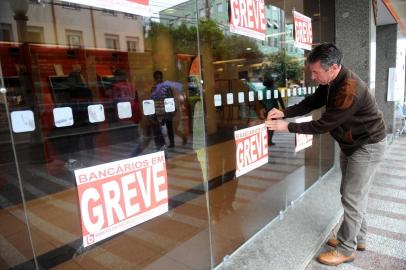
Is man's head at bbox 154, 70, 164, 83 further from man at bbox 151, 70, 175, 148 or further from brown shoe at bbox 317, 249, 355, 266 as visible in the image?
brown shoe at bbox 317, 249, 355, 266

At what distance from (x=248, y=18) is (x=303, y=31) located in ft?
5.07

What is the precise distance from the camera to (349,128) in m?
2.56

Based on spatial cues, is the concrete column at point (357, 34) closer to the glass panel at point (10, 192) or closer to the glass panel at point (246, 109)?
the glass panel at point (246, 109)

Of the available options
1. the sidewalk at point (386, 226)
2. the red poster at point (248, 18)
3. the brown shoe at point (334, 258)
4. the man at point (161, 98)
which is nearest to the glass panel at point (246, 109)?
the red poster at point (248, 18)

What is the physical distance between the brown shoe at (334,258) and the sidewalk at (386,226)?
0.14 feet

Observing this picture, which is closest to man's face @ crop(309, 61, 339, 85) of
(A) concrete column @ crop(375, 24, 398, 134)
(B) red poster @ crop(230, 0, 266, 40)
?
(B) red poster @ crop(230, 0, 266, 40)

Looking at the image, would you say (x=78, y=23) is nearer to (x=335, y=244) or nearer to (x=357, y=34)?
(x=335, y=244)

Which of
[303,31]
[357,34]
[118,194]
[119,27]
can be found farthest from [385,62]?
[118,194]

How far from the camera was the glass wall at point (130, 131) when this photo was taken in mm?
1887

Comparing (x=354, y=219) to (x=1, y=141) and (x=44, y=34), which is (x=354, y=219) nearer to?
(x=1, y=141)

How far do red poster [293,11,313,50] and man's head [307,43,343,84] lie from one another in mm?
1511

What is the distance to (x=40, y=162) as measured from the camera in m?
2.71

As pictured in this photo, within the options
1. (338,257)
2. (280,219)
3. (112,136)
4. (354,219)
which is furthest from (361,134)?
(112,136)

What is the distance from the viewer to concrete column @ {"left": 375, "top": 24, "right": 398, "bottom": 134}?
813 cm
